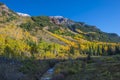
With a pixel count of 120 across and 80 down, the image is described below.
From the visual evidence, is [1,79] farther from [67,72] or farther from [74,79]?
[67,72]

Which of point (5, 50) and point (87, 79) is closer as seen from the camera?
point (87, 79)

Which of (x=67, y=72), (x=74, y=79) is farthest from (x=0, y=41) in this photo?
(x=74, y=79)

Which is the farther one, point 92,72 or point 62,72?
point 62,72

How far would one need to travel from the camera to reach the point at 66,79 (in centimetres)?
4953

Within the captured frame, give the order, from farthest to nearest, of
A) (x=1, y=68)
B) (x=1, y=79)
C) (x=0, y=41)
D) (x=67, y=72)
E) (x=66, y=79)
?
(x=0, y=41)
(x=67, y=72)
(x=66, y=79)
(x=1, y=68)
(x=1, y=79)

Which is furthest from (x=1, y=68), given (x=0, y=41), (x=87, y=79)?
(x=0, y=41)

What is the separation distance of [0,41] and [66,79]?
156m

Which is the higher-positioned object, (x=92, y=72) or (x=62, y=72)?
(x=92, y=72)

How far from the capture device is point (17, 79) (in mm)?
38344

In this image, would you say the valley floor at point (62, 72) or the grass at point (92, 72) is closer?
the valley floor at point (62, 72)

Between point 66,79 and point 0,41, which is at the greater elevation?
point 0,41

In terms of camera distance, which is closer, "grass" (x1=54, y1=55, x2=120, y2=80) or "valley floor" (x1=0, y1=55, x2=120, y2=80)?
"valley floor" (x1=0, y1=55, x2=120, y2=80)

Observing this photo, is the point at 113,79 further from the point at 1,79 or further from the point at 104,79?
the point at 1,79

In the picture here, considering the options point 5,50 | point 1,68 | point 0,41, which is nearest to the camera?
point 1,68
